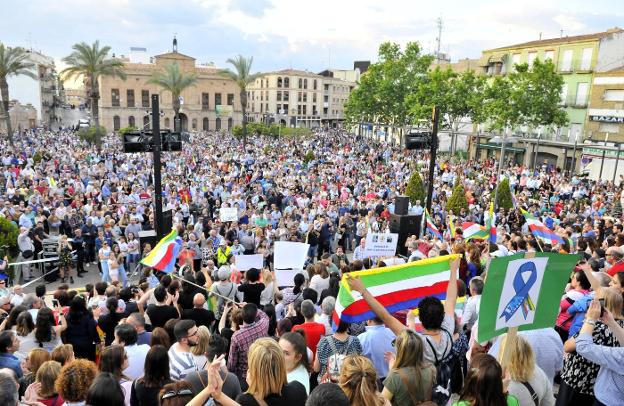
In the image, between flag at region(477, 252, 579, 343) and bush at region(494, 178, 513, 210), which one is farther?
bush at region(494, 178, 513, 210)

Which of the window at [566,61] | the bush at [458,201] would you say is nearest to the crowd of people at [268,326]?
the bush at [458,201]

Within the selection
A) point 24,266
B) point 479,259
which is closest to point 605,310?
point 479,259

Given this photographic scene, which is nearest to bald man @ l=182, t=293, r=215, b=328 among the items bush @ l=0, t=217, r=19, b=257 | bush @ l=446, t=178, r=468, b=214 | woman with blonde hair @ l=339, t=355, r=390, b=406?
woman with blonde hair @ l=339, t=355, r=390, b=406

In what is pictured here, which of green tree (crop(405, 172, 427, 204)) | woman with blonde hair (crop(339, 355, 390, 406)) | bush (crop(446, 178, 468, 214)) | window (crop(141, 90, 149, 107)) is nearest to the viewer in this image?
woman with blonde hair (crop(339, 355, 390, 406))

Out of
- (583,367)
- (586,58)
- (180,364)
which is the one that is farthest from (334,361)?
(586,58)

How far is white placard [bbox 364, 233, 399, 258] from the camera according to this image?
10039 mm

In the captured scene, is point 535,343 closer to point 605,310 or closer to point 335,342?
point 605,310

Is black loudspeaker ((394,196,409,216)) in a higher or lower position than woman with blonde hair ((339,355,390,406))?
lower

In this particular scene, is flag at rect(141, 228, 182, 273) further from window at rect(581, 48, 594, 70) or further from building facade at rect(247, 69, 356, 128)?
building facade at rect(247, 69, 356, 128)

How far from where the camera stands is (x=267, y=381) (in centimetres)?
311

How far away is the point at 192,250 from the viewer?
11.9 m

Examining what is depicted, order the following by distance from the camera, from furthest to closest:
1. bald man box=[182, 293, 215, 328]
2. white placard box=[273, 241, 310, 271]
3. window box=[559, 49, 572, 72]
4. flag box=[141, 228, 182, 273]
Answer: window box=[559, 49, 572, 72]
white placard box=[273, 241, 310, 271]
flag box=[141, 228, 182, 273]
bald man box=[182, 293, 215, 328]

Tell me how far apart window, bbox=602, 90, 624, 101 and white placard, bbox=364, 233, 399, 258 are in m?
33.0

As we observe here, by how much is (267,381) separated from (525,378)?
1.86m
